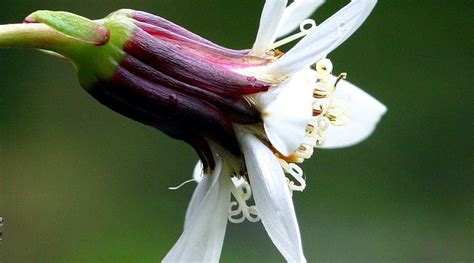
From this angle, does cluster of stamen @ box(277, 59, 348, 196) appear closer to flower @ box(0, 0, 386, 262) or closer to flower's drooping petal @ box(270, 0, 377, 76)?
flower @ box(0, 0, 386, 262)

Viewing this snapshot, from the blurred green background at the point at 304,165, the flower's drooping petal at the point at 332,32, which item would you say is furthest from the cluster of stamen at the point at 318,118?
the blurred green background at the point at 304,165

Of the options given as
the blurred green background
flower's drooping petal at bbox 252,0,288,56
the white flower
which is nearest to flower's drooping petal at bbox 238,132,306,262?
the white flower

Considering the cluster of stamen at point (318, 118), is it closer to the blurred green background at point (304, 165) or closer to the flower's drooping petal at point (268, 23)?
the flower's drooping petal at point (268, 23)

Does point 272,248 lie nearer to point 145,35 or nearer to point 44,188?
point 44,188

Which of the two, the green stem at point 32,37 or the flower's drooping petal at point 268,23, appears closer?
the green stem at point 32,37

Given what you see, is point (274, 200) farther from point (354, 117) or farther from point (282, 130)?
point (354, 117)

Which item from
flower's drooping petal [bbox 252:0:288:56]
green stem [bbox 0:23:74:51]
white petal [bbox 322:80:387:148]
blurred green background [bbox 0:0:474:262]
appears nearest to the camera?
green stem [bbox 0:23:74:51]

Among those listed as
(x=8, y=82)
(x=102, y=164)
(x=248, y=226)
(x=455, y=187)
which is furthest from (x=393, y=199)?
(x=8, y=82)
